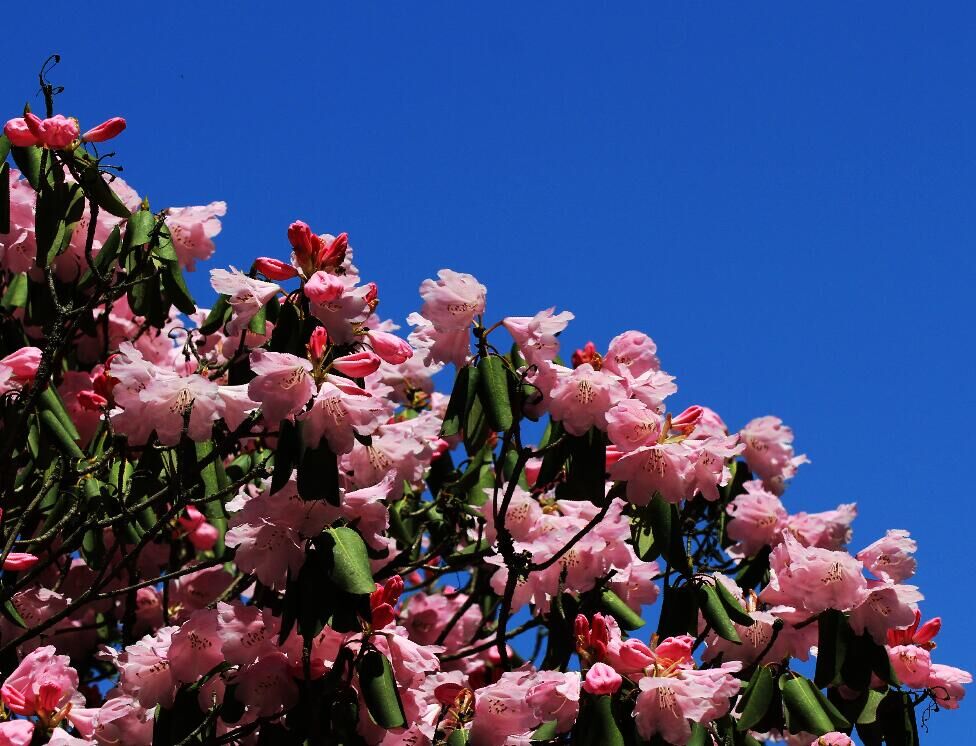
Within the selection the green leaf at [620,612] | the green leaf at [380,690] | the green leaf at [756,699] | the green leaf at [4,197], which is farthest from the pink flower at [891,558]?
the green leaf at [4,197]

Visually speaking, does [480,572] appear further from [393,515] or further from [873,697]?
[873,697]

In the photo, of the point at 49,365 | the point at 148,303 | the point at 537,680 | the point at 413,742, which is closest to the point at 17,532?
the point at 49,365

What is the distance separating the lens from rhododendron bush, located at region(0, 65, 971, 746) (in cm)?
283

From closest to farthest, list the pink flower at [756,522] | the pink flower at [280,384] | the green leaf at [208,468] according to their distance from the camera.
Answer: the pink flower at [280,384], the green leaf at [208,468], the pink flower at [756,522]

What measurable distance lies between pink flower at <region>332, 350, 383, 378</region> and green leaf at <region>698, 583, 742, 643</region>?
1204 millimetres

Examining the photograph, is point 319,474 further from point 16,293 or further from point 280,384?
point 16,293

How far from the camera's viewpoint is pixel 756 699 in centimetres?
325

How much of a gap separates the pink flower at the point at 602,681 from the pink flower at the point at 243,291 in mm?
1175

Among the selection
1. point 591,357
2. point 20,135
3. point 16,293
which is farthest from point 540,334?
point 16,293

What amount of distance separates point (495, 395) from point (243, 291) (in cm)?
69

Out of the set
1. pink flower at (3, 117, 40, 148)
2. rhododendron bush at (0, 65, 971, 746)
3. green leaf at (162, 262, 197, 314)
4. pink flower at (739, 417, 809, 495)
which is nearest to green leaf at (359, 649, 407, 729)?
rhododendron bush at (0, 65, 971, 746)

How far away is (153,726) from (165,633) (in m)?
0.23

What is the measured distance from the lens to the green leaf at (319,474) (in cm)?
265

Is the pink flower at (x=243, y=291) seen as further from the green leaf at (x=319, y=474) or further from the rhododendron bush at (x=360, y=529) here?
the green leaf at (x=319, y=474)
